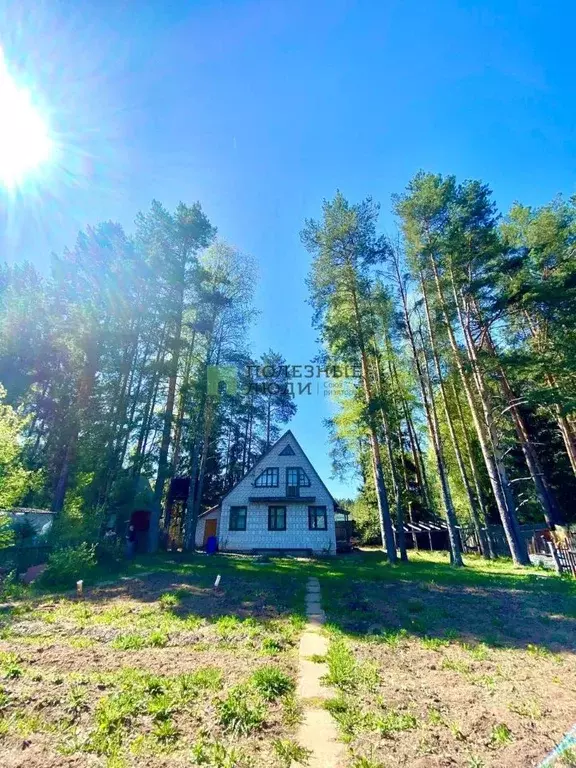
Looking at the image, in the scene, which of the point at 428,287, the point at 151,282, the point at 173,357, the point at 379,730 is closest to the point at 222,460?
the point at 173,357

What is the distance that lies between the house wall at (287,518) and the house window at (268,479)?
0.20 metres

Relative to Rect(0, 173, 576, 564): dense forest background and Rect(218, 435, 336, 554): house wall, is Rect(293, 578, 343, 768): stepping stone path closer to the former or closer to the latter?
Rect(0, 173, 576, 564): dense forest background

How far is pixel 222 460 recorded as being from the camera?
29.3m

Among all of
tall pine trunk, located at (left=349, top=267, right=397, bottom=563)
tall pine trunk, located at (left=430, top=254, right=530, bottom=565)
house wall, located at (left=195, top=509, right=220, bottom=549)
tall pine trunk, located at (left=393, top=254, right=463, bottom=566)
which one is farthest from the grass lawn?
house wall, located at (left=195, top=509, right=220, bottom=549)

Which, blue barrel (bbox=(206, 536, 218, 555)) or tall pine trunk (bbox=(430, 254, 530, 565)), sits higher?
tall pine trunk (bbox=(430, 254, 530, 565))

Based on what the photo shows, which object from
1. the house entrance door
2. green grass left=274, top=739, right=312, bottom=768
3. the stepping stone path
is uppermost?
the house entrance door

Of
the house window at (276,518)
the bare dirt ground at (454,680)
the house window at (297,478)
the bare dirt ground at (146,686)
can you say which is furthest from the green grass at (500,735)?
the house window at (276,518)

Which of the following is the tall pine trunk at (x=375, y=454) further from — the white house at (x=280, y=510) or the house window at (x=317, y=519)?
the white house at (x=280, y=510)

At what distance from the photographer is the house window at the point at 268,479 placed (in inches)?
829

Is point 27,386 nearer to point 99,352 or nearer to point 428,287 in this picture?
point 99,352

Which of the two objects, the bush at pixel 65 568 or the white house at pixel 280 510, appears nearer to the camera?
the bush at pixel 65 568

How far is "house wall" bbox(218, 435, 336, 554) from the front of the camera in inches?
781

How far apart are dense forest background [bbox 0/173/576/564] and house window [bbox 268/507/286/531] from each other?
197 inches

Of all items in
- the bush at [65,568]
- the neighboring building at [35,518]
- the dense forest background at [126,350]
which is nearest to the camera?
the bush at [65,568]
